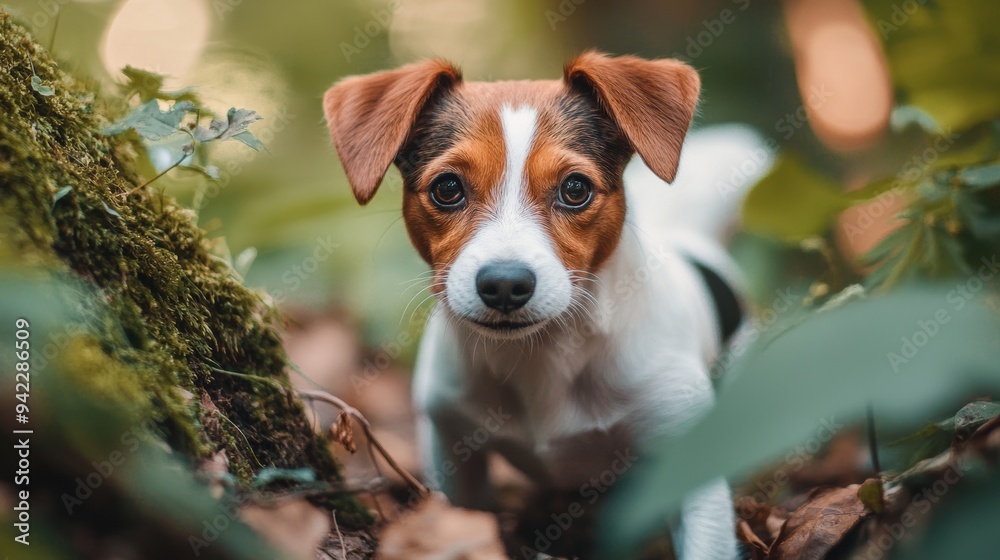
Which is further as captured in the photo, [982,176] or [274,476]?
[982,176]

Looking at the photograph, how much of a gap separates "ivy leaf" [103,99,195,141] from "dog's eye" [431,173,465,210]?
0.76 meters

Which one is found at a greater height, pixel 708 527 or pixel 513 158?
pixel 513 158

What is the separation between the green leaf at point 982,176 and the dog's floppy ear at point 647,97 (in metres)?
0.76

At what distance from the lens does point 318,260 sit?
175 inches

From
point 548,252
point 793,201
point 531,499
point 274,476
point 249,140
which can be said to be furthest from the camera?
point 531,499

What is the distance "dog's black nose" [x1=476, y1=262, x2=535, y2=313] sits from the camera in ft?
6.75

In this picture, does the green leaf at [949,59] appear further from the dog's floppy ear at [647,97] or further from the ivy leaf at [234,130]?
the ivy leaf at [234,130]

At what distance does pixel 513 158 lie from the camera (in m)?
2.33

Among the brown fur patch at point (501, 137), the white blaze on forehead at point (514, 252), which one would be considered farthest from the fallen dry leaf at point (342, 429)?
the brown fur patch at point (501, 137)

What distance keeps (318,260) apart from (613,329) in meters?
2.42

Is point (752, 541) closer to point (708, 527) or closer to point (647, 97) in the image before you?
point (708, 527)

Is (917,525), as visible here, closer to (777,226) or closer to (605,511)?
(605,511)

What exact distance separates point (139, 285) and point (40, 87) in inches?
19.1

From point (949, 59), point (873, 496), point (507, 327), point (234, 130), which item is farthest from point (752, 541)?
point (234, 130)
